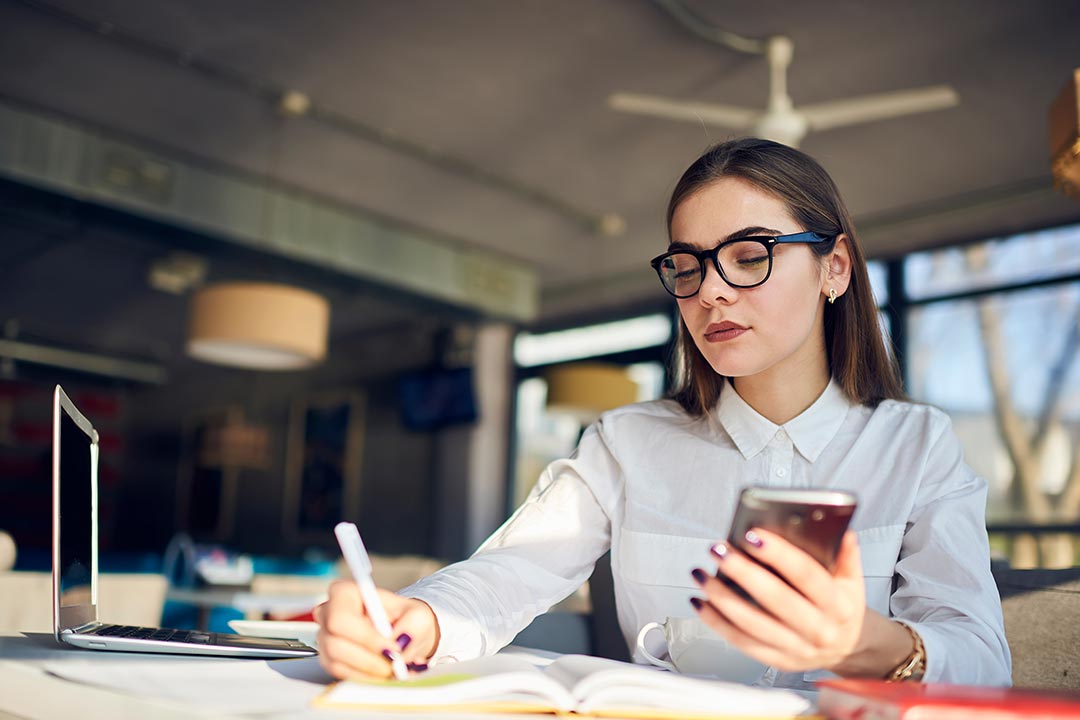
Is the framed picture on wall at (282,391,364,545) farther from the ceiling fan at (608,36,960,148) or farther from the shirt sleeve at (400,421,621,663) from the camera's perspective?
the shirt sleeve at (400,421,621,663)

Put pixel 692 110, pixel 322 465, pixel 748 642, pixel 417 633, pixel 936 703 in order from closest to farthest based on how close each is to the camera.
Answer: pixel 936 703
pixel 748 642
pixel 417 633
pixel 692 110
pixel 322 465

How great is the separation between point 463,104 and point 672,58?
124cm

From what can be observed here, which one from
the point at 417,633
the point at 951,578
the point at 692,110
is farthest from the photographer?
the point at 692,110

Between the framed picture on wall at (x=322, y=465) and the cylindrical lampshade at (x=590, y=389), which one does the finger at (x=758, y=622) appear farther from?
the framed picture on wall at (x=322, y=465)

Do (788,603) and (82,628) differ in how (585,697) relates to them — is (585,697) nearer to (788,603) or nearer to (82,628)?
(788,603)

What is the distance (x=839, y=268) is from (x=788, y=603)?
88cm

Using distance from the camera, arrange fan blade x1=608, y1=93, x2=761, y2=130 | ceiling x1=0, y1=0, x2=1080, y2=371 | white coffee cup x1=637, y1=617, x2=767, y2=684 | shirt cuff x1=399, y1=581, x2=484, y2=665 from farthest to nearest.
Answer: ceiling x1=0, y1=0, x2=1080, y2=371, fan blade x1=608, y1=93, x2=761, y2=130, white coffee cup x1=637, y1=617, x2=767, y2=684, shirt cuff x1=399, y1=581, x2=484, y2=665

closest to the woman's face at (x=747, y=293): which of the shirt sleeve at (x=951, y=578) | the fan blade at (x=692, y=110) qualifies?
Answer: the shirt sleeve at (x=951, y=578)

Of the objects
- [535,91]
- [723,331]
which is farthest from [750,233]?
[535,91]

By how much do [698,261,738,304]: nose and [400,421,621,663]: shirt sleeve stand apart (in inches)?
13.0

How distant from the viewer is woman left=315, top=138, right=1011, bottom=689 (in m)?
1.16

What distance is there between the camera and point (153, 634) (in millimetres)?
1166

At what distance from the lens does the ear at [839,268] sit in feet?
4.87

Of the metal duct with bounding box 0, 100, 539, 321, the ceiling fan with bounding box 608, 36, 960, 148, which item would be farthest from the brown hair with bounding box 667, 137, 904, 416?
the metal duct with bounding box 0, 100, 539, 321
